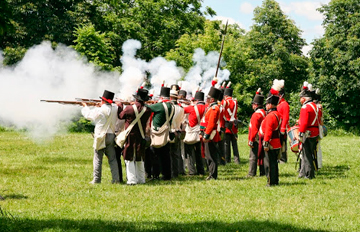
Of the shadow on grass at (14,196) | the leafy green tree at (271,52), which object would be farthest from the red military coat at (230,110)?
the leafy green tree at (271,52)

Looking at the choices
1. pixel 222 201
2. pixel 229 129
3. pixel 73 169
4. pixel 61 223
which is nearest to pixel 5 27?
pixel 61 223

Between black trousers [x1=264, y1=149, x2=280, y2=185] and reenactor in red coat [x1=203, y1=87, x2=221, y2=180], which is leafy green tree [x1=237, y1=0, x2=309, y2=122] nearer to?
reenactor in red coat [x1=203, y1=87, x2=221, y2=180]

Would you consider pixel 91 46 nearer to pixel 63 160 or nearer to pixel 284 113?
pixel 63 160

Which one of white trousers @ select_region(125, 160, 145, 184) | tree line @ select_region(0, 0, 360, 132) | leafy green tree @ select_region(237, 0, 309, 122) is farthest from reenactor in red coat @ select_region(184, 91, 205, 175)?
leafy green tree @ select_region(237, 0, 309, 122)

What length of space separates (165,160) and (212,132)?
1323 millimetres

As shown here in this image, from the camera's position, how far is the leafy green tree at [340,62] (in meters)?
37.1

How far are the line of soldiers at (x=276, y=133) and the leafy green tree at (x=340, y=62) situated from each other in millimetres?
24652

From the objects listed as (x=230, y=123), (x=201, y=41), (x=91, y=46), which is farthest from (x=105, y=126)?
(x=201, y=41)

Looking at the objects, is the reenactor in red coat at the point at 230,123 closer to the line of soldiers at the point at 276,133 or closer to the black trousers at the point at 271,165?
the line of soldiers at the point at 276,133

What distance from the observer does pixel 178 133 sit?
523 inches

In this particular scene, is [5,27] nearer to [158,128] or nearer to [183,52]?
[158,128]

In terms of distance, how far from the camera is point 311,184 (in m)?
11.8

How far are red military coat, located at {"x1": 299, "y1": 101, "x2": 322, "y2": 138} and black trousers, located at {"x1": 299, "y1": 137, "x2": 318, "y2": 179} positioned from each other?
195mm

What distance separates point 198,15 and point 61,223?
40.4 m
